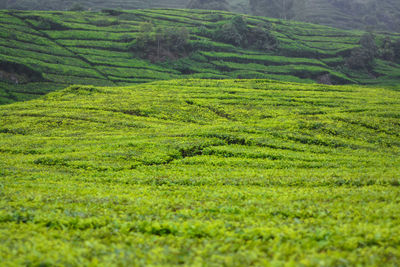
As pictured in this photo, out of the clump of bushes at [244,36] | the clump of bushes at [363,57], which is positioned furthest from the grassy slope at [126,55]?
the clump of bushes at [244,36]

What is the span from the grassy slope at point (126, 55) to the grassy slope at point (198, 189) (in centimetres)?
4002

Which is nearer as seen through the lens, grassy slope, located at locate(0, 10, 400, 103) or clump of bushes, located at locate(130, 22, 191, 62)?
grassy slope, located at locate(0, 10, 400, 103)

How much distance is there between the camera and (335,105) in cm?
5562

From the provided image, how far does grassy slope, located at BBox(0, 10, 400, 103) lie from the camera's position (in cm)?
8731

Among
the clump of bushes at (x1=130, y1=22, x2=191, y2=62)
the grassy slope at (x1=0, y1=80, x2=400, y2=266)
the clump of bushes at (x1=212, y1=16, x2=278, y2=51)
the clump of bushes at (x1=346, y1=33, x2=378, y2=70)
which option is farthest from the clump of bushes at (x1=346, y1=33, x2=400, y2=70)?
the grassy slope at (x1=0, y1=80, x2=400, y2=266)

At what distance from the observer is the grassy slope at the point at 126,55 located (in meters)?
87.3

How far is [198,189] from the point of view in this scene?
1756cm

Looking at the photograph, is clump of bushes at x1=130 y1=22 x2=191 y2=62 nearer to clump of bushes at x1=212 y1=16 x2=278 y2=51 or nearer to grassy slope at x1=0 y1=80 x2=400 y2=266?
clump of bushes at x1=212 y1=16 x2=278 y2=51

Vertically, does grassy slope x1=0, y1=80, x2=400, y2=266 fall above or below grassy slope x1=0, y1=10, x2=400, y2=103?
below

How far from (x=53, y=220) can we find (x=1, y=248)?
108 inches

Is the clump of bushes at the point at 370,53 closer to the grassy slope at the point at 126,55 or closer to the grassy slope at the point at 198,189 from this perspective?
the grassy slope at the point at 126,55

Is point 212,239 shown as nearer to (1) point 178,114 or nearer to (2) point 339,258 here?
(2) point 339,258

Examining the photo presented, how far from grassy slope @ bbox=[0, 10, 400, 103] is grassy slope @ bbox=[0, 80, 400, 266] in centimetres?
4002

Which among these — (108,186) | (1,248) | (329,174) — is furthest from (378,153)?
(1,248)
